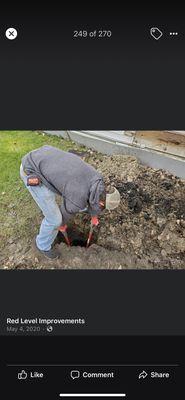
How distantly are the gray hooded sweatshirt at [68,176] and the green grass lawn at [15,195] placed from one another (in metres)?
0.43

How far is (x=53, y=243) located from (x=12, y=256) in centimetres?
35

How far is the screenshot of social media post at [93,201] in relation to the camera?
9.23ft

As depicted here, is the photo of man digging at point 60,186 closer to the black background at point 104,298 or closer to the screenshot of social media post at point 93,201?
the screenshot of social media post at point 93,201

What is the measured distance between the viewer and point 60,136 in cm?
368

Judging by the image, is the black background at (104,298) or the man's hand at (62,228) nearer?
the black background at (104,298)

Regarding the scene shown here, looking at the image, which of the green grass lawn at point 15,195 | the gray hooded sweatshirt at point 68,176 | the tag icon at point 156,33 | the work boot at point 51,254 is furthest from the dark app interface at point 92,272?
the green grass lawn at point 15,195

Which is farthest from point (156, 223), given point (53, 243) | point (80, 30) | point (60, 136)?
point (80, 30)

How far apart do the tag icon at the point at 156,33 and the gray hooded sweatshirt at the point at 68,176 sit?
1.11m
